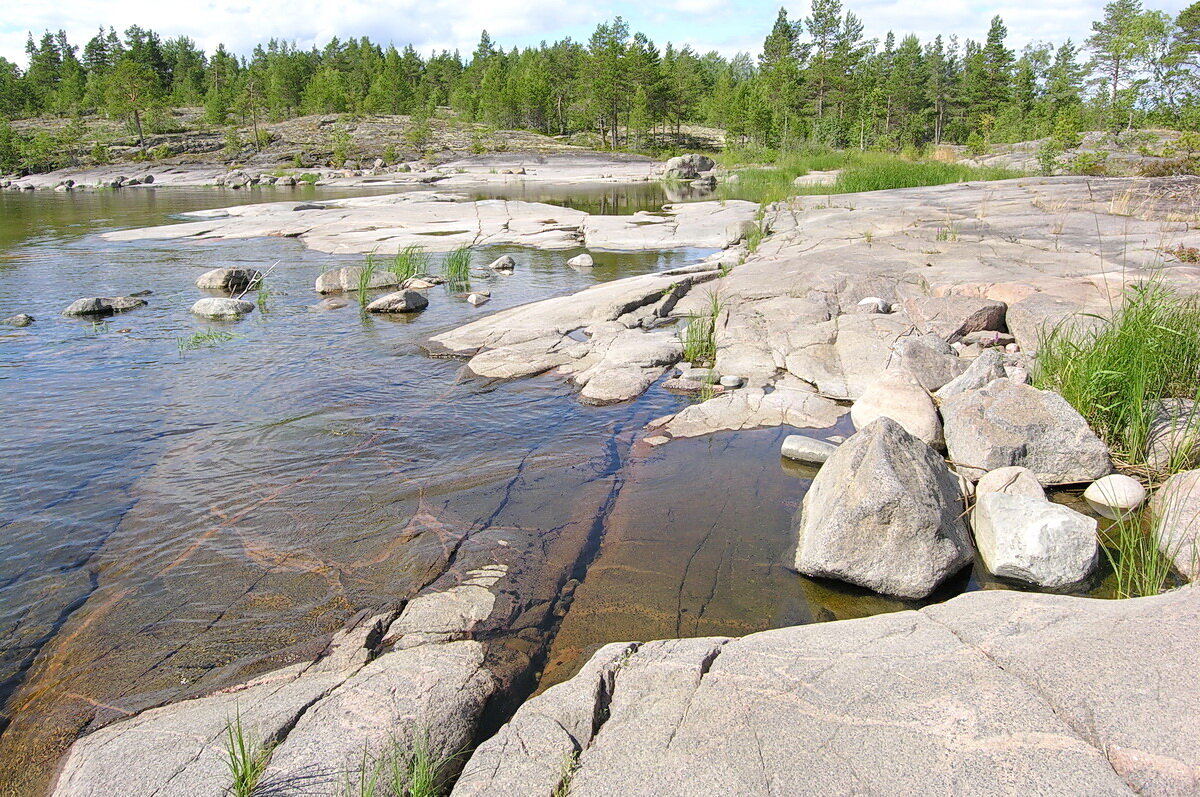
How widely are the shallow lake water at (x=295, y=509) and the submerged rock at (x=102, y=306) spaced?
1.49 metres

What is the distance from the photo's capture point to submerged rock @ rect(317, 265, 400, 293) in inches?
531

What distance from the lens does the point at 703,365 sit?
28.3 ft

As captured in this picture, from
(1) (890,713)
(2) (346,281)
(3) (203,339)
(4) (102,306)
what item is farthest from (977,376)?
(4) (102,306)

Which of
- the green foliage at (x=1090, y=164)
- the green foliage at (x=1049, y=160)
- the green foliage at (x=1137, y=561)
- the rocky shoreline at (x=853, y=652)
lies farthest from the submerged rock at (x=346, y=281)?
the green foliage at (x=1049, y=160)

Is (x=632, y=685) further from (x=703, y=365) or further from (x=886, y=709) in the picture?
(x=703, y=365)

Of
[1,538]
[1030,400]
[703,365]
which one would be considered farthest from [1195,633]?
[1,538]

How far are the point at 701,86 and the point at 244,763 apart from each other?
305ft

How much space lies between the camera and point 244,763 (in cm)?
269

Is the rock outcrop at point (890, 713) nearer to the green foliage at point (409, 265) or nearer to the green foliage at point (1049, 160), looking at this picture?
the green foliage at point (409, 265)

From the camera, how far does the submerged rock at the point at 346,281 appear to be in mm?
13484

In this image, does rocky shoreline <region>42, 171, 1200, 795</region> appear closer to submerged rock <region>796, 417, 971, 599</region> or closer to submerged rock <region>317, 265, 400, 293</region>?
submerged rock <region>796, 417, 971, 599</region>

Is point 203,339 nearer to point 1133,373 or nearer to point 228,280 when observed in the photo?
point 228,280

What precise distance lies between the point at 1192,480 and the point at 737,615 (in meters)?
3.09

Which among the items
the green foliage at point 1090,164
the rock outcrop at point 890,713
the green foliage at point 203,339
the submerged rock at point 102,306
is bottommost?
the rock outcrop at point 890,713
